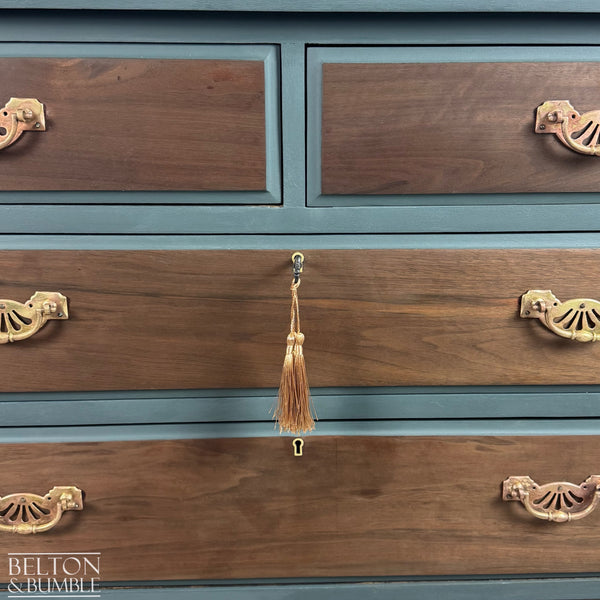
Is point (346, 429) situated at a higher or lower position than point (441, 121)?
lower

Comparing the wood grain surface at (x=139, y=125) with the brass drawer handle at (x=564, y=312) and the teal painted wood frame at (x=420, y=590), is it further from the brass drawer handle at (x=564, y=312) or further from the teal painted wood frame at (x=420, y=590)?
the teal painted wood frame at (x=420, y=590)

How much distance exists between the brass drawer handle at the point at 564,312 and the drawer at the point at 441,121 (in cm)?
10

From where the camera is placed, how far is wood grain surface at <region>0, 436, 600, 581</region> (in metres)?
0.46

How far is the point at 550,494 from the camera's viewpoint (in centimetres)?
46

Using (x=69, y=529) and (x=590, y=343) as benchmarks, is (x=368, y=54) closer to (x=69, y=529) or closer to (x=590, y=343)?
(x=590, y=343)

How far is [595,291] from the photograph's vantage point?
439 mm

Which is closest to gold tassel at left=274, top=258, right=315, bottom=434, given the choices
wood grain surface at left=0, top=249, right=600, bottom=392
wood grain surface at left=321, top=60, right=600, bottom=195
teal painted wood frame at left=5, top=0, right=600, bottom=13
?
wood grain surface at left=0, top=249, right=600, bottom=392

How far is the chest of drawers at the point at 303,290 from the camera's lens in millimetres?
411

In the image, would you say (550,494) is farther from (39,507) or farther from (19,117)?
(19,117)

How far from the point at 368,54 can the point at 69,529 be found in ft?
1.74

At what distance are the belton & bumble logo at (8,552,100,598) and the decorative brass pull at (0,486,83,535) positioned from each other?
4 centimetres

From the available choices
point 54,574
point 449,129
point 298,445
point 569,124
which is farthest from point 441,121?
point 54,574

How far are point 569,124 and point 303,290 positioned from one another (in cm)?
28

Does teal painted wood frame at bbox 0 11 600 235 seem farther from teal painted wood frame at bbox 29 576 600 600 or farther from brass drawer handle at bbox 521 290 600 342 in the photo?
teal painted wood frame at bbox 29 576 600 600
